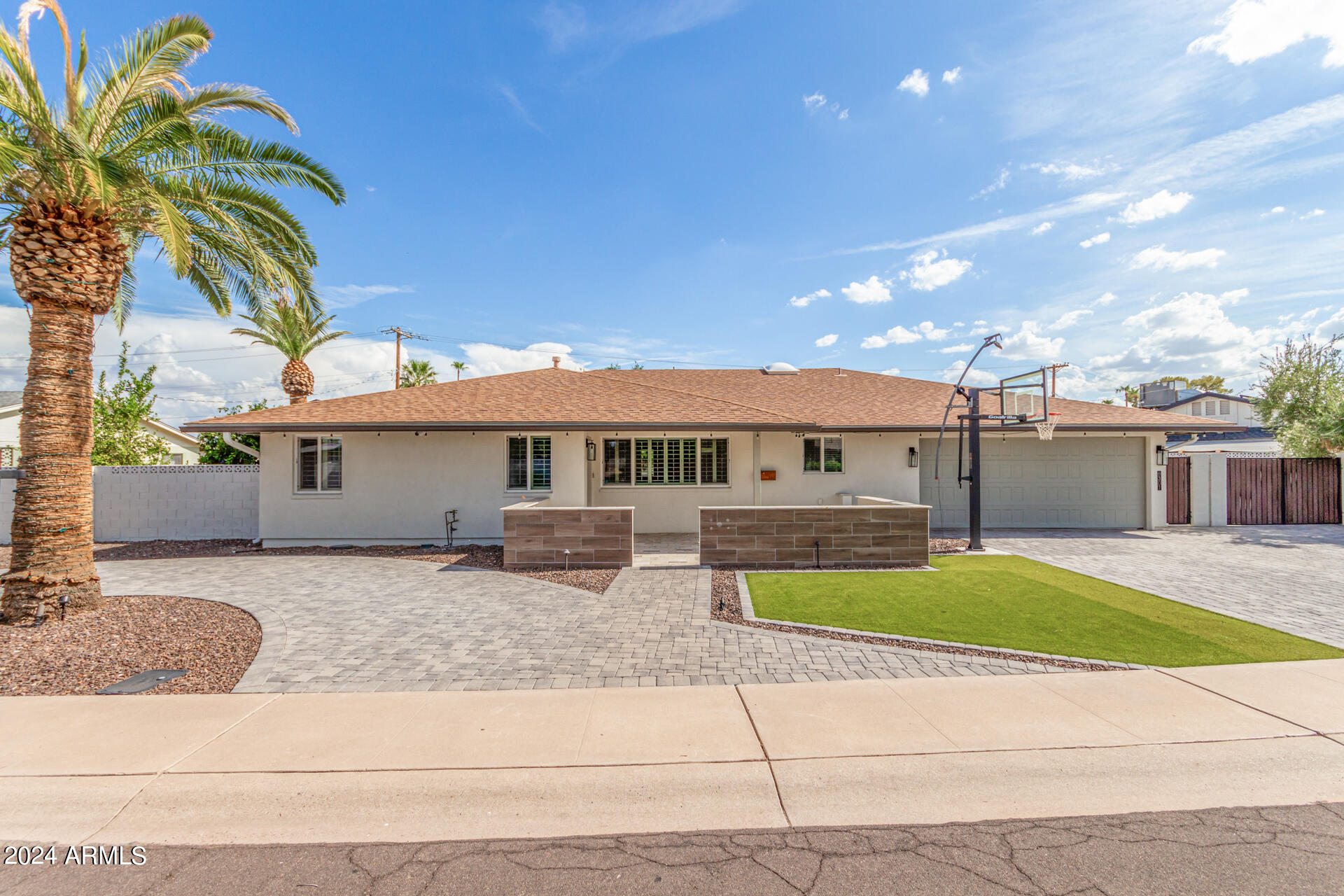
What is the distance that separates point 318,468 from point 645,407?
7468 mm

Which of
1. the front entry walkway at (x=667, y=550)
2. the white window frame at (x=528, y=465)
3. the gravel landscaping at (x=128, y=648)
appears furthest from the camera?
the white window frame at (x=528, y=465)

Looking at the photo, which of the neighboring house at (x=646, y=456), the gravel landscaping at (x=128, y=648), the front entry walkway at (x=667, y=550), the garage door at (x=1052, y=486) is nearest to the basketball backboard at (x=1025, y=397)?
the neighboring house at (x=646, y=456)

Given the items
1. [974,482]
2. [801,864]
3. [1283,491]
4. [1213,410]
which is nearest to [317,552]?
[801,864]

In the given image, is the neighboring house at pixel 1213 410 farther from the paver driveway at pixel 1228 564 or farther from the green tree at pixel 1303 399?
the paver driveway at pixel 1228 564

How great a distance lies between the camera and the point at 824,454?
48.8 feet

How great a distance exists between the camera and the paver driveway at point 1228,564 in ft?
24.7

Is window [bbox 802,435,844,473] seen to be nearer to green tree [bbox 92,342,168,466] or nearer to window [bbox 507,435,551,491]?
window [bbox 507,435,551,491]

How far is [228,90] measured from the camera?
8.03 metres

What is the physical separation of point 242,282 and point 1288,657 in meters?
15.0

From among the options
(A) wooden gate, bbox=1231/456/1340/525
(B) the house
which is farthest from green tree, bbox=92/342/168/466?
(A) wooden gate, bbox=1231/456/1340/525

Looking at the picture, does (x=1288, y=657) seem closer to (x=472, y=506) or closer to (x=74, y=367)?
(x=472, y=506)

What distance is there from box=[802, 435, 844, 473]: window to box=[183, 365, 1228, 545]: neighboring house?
0.12ft

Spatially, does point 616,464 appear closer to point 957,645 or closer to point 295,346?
point 957,645

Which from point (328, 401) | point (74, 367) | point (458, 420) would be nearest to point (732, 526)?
point (458, 420)
